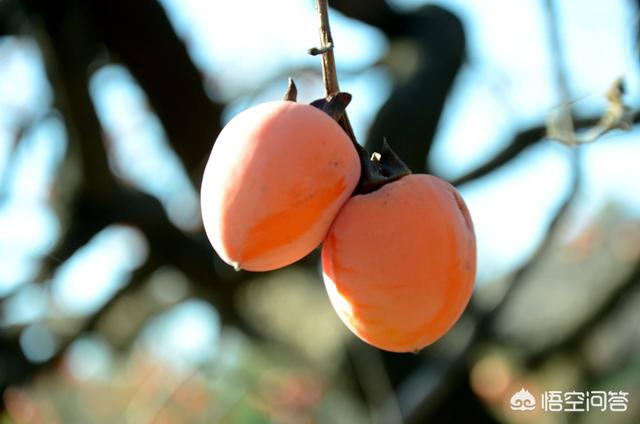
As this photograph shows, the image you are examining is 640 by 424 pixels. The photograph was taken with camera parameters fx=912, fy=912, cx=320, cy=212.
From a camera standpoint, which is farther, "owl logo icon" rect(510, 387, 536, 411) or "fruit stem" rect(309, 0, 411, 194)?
"owl logo icon" rect(510, 387, 536, 411)

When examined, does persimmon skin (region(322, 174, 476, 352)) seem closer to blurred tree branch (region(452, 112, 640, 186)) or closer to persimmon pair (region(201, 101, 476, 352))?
persimmon pair (region(201, 101, 476, 352))

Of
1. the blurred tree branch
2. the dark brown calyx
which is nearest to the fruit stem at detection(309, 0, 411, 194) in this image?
the dark brown calyx

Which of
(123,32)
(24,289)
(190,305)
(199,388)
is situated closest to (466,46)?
(123,32)

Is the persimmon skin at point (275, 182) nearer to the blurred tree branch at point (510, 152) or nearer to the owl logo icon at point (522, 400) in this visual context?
the blurred tree branch at point (510, 152)

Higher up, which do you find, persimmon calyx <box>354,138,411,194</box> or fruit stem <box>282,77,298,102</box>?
fruit stem <box>282,77,298,102</box>

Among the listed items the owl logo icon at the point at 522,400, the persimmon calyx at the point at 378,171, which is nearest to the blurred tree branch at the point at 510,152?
the owl logo icon at the point at 522,400

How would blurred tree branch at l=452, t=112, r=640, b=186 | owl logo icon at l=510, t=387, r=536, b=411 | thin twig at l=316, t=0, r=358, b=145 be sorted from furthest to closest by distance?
owl logo icon at l=510, t=387, r=536, b=411 < blurred tree branch at l=452, t=112, r=640, b=186 < thin twig at l=316, t=0, r=358, b=145

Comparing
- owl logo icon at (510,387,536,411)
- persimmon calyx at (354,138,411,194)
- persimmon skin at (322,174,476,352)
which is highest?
persimmon calyx at (354,138,411,194)

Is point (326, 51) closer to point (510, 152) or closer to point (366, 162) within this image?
point (366, 162)
